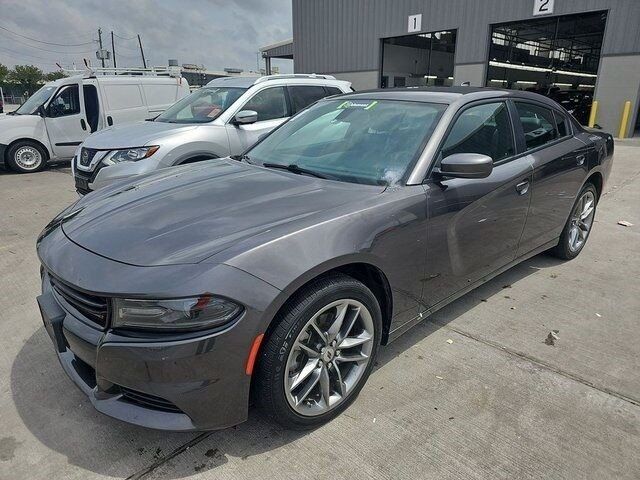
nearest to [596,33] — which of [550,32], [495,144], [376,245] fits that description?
[550,32]

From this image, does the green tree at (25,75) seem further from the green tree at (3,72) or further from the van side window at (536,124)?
the van side window at (536,124)

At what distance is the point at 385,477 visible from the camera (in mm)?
2057

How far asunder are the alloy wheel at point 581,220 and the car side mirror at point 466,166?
2197 mm

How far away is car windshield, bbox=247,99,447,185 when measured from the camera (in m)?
2.79

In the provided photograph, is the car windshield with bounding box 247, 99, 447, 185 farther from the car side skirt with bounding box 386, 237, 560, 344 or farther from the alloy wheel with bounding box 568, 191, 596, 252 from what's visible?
the alloy wheel with bounding box 568, 191, 596, 252

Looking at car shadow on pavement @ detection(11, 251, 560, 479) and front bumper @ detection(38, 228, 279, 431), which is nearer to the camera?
front bumper @ detection(38, 228, 279, 431)

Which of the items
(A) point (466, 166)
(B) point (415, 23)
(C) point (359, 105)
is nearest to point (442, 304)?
(A) point (466, 166)

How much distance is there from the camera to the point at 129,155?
17.9ft

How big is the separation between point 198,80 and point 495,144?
24482 millimetres

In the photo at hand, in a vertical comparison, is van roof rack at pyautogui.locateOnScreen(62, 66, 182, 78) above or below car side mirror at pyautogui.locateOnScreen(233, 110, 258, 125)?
above

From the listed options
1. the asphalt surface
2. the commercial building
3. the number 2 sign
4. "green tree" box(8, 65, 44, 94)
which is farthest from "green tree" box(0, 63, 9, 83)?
the asphalt surface

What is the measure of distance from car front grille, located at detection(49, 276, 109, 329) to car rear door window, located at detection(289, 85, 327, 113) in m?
5.32

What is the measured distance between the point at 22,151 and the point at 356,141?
9431mm

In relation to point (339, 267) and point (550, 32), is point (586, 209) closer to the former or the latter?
point (339, 267)
